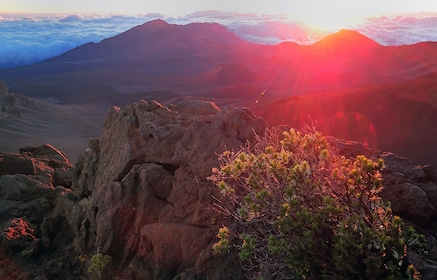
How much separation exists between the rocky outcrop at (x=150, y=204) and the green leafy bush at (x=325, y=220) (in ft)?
4.08

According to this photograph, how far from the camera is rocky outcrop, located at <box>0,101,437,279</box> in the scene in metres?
5.09

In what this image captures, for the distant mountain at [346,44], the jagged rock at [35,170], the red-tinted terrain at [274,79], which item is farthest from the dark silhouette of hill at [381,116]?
the distant mountain at [346,44]

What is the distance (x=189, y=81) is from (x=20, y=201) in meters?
60.4

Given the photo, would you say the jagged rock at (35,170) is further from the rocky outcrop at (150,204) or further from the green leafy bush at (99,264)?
the green leafy bush at (99,264)

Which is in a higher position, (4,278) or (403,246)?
(403,246)

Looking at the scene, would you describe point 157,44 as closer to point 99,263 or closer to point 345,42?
point 345,42

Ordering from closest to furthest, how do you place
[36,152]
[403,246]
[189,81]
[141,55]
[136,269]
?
1. [403,246]
2. [136,269]
3. [36,152]
4. [189,81]
5. [141,55]

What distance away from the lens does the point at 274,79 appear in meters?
60.8

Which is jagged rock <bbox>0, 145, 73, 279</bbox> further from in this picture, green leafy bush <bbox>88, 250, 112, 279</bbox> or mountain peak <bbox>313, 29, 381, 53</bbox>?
mountain peak <bbox>313, 29, 381, 53</bbox>

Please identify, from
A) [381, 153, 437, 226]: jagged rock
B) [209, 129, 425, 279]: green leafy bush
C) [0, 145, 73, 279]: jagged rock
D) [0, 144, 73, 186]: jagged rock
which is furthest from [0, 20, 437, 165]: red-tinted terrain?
[209, 129, 425, 279]: green leafy bush

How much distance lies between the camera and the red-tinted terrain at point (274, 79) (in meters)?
18.4

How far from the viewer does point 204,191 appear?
18.0 ft

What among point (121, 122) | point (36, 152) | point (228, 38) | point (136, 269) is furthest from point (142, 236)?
point (228, 38)

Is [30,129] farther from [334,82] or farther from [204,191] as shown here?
[334,82]
